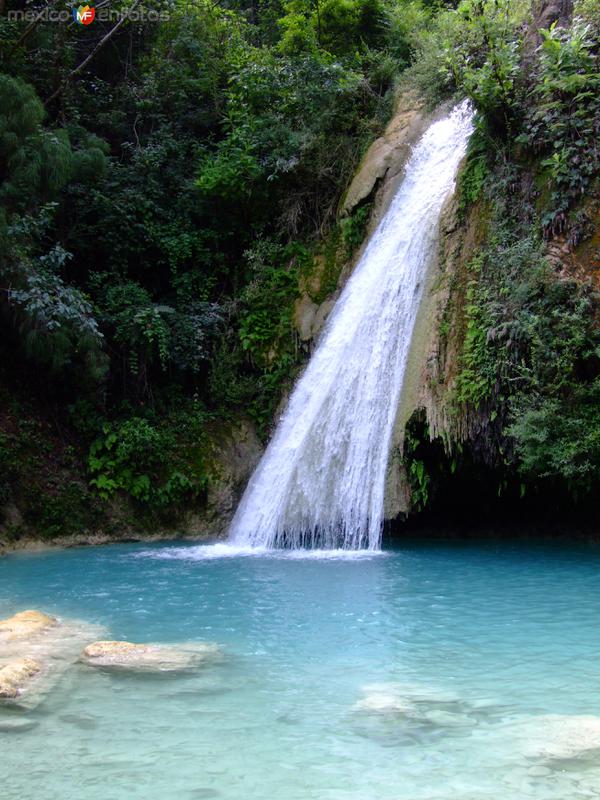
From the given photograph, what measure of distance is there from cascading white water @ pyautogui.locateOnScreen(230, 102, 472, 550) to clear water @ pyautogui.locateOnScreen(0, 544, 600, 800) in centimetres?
191

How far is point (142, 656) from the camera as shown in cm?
612

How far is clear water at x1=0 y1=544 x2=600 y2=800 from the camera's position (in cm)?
427

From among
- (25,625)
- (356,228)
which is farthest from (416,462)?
(25,625)

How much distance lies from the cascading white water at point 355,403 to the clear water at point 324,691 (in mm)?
1911

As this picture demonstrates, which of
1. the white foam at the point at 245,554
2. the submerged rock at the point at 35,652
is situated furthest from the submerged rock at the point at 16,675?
the white foam at the point at 245,554

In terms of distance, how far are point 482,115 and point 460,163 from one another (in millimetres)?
823

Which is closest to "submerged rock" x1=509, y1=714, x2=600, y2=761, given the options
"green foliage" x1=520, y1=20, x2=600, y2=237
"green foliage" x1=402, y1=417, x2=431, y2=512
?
"green foliage" x1=402, y1=417, x2=431, y2=512

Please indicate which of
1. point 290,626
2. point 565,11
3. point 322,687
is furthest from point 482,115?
point 322,687

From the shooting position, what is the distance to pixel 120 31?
17.8 m

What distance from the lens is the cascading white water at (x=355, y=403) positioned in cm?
1163

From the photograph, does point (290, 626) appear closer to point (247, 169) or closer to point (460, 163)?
point (460, 163)

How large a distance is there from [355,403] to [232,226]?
5603 mm

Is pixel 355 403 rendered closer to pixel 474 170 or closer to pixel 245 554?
pixel 245 554

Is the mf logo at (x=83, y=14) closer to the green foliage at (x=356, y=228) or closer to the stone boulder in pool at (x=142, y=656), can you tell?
the green foliage at (x=356, y=228)
